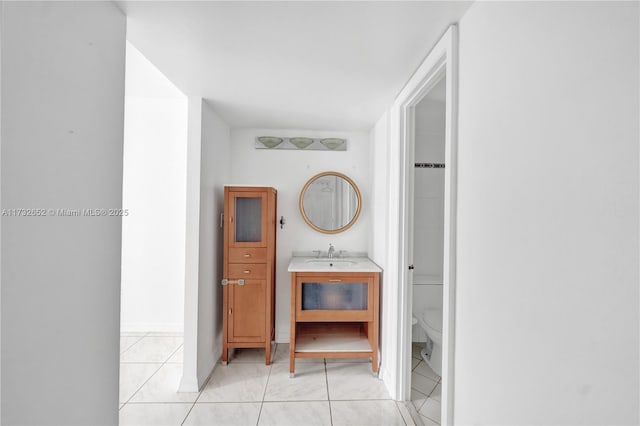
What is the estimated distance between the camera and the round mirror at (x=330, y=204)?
3.68 metres

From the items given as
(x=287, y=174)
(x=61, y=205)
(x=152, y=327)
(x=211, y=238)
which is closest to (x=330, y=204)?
(x=287, y=174)

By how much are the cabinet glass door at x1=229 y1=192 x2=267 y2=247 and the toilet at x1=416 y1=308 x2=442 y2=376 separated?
5.24 feet

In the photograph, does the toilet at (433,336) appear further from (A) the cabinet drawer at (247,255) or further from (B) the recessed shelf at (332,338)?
(A) the cabinet drawer at (247,255)

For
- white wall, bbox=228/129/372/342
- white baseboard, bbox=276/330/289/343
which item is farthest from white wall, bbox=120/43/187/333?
white baseboard, bbox=276/330/289/343

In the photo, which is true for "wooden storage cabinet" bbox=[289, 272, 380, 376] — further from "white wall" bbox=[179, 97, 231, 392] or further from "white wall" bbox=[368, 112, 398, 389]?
"white wall" bbox=[179, 97, 231, 392]

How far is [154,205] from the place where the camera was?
148 inches

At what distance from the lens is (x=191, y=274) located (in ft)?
8.79

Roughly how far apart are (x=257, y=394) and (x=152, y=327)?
5.88 ft

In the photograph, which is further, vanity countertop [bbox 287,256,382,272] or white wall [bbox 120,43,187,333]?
white wall [bbox 120,43,187,333]

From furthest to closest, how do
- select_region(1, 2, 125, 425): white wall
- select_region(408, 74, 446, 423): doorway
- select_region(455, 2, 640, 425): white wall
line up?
select_region(408, 74, 446, 423): doorway
select_region(1, 2, 125, 425): white wall
select_region(455, 2, 640, 425): white wall

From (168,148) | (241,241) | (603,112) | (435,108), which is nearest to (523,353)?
(603,112)

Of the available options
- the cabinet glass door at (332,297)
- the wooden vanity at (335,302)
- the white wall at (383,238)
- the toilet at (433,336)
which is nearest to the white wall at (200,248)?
the wooden vanity at (335,302)

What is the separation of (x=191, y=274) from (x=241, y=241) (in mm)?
605

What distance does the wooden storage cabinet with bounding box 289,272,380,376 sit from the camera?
2945mm
